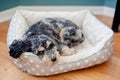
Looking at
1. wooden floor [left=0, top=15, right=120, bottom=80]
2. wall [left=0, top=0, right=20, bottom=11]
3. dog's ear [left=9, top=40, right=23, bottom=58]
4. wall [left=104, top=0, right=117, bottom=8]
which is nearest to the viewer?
dog's ear [left=9, top=40, right=23, bottom=58]

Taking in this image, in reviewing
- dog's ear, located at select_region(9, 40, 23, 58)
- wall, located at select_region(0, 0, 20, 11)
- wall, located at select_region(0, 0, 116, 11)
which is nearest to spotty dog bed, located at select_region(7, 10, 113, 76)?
dog's ear, located at select_region(9, 40, 23, 58)

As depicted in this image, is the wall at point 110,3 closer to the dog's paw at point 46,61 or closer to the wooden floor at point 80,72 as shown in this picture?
the wooden floor at point 80,72

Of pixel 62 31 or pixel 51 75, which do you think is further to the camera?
pixel 62 31

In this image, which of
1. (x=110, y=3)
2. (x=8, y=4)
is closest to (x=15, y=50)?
(x=8, y=4)

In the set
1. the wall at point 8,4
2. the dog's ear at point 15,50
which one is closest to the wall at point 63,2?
the wall at point 8,4

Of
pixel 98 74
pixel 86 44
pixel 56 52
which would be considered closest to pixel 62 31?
pixel 86 44

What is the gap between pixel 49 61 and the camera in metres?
1.57

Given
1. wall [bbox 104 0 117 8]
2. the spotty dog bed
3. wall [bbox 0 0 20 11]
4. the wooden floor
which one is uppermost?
wall [bbox 0 0 20 11]

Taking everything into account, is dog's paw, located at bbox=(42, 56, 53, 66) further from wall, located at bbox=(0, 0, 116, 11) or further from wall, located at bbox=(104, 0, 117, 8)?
wall, located at bbox=(104, 0, 117, 8)

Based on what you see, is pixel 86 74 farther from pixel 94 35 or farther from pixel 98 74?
pixel 94 35

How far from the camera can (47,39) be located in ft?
5.49

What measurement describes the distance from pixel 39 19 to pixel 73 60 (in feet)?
2.86

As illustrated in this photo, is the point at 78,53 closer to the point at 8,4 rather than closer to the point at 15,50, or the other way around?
the point at 15,50

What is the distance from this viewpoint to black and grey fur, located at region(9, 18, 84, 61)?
1.60 meters
